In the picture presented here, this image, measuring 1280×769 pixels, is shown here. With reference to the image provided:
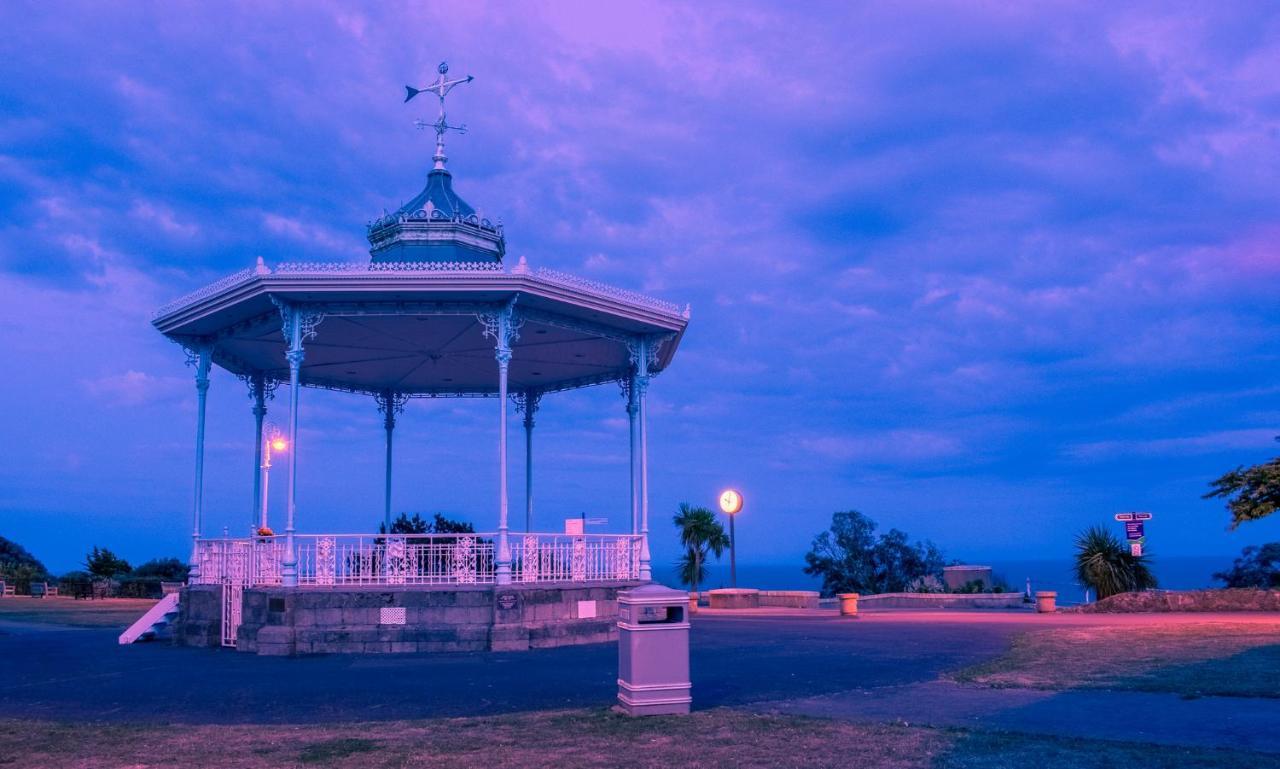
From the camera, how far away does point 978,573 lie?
3462cm

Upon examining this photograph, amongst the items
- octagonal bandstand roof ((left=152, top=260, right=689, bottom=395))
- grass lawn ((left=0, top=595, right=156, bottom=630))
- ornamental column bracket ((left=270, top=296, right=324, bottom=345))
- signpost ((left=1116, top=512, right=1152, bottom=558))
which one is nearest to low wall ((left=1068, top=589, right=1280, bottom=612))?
signpost ((left=1116, top=512, right=1152, bottom=558))

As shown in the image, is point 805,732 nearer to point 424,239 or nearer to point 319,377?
point 424,239

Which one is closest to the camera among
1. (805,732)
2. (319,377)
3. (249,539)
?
(805,732)

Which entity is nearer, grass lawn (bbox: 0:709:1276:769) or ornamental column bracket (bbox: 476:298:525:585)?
grass lawn (bbox: 0:709:1276:769)

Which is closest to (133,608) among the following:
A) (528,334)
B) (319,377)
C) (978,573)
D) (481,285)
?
(319,377)

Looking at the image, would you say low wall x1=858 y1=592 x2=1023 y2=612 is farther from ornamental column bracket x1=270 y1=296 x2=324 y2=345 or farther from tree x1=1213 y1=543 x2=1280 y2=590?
ornamental column bracket x1=270 y1=296 x2=324 y2=345

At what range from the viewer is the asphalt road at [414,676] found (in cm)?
1020

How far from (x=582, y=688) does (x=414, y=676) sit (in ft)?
9.00

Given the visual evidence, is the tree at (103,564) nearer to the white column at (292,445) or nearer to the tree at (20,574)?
the tree at (20,574)

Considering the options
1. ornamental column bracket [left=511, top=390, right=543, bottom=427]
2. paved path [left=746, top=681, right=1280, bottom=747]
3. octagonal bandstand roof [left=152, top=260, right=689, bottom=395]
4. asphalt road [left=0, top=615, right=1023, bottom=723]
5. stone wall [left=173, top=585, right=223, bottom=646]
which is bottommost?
asphalt road [left=0, top=615, right=1023, bottom=723]

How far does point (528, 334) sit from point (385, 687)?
10.1 metres

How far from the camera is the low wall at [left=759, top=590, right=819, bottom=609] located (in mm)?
29469

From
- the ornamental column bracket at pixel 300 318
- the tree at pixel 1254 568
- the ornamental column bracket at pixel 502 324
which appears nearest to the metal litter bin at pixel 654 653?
the ornamental column bracket at pixel 502 324

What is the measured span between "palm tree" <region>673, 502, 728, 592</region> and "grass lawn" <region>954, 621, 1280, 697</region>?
18.9 m
